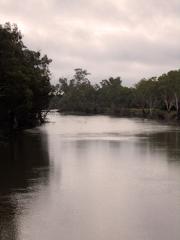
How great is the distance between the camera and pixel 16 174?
26.1 m

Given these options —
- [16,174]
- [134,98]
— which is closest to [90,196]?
[16,174]

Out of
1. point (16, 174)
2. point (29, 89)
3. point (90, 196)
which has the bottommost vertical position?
point (16, 174)

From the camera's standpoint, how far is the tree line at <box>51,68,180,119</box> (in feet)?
359

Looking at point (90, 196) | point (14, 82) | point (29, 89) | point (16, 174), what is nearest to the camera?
point (90, 196)

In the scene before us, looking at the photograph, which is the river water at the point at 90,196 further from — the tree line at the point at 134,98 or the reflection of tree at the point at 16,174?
the tree line at the point at 134,98

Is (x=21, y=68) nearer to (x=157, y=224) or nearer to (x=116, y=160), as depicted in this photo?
(x=116, y=160)

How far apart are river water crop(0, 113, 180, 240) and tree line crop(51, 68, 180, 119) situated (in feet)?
150

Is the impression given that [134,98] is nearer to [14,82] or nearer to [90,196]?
[14,82]

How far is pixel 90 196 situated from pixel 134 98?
138383 millimetres

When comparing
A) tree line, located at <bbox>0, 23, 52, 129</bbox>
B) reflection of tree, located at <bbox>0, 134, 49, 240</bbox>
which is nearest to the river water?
reflection of tree, located at <bbox>0, 134, 49, 240</bbox>

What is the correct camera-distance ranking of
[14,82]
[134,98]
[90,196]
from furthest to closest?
[134,98]
[14,82]
[90,196]

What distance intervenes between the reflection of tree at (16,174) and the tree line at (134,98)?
121 feet

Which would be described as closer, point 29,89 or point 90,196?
point 90,196

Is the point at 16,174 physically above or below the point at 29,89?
below
